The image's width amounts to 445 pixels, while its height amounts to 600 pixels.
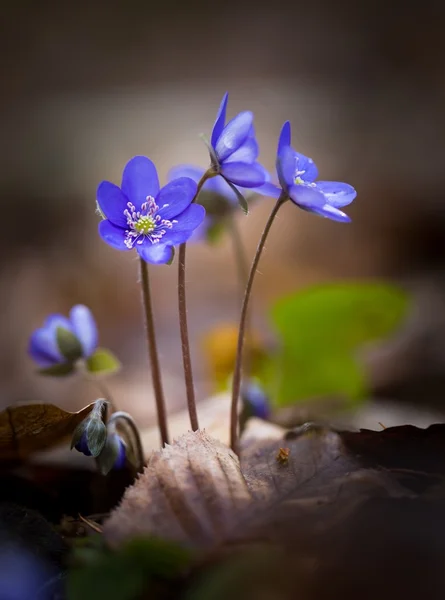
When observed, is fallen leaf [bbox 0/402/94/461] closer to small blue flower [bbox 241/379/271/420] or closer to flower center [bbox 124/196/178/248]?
flower center [bbox 124/196/178/248]

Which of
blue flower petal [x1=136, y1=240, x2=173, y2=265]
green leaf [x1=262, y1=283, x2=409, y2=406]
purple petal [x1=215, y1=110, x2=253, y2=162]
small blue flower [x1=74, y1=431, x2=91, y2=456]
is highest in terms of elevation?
purple petal [x1=215, y1=110, x2=253, y2=162]

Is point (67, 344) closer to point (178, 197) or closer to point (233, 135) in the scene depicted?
point (178, 197)

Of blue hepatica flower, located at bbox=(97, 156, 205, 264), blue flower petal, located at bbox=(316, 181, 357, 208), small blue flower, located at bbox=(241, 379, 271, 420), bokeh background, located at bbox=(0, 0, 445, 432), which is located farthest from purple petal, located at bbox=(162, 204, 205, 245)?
bokeh background, located at bbox=(0, 0, 445, 432)

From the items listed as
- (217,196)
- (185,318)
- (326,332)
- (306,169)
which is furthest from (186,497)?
(326,332)

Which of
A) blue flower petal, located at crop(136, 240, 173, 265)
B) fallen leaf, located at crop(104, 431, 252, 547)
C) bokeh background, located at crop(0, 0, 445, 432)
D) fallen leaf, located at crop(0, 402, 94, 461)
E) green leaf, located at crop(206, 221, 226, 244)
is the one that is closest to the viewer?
fallen leaf, located at crop(104, 431, 252, 547)

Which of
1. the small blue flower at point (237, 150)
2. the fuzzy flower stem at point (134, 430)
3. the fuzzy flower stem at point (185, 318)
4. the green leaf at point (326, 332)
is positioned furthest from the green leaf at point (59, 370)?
the green leaf at point (326, 332)

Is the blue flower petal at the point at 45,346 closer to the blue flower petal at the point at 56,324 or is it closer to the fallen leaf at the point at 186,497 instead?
the blue flower petal at the point at 56,324
